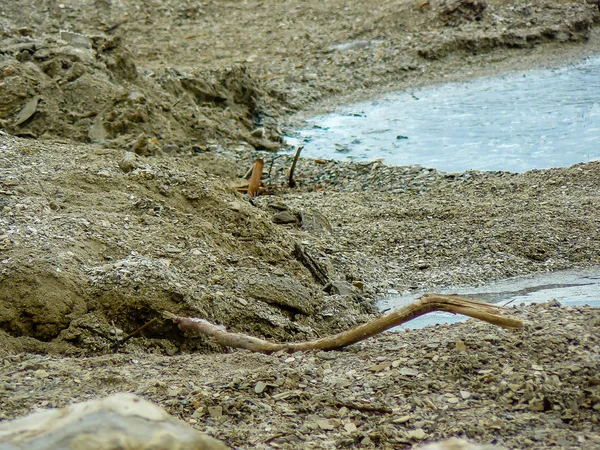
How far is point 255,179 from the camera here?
7719 millimetres

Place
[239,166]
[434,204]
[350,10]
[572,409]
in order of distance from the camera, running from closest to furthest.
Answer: [572,409], [434,204], [239,166], [350,10]

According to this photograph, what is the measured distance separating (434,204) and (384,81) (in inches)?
247

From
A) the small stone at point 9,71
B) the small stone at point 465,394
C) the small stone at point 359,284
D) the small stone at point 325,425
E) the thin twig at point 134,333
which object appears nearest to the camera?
the small stone at point 325,425

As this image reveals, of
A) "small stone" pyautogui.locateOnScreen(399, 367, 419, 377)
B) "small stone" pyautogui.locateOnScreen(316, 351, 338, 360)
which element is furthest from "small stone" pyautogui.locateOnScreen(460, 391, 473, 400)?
"small stone" pyautogui.locateOnScreen(316, 351, 338, 360)

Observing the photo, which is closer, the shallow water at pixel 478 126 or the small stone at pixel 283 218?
the small stone at pixel 283 218

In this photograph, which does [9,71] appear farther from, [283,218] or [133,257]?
[133,257]

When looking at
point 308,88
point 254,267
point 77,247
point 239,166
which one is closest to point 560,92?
point 308,88

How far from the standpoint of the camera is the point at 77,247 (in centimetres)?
428

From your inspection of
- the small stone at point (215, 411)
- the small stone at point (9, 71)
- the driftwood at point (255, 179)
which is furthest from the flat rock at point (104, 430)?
the small stone at point (9, 71)

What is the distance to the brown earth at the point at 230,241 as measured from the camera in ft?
9.84

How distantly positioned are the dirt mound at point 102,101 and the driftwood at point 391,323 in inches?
175

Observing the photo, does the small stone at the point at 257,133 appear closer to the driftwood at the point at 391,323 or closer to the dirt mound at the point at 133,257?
the dirt mound at the point at 133,257

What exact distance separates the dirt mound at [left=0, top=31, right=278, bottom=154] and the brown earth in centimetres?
2

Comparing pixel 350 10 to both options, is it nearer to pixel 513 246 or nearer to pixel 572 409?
pixel 513 246
